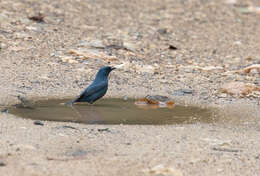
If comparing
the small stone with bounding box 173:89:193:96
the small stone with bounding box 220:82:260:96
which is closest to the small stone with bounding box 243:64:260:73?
the small stone with bounding box 220:82:260:96

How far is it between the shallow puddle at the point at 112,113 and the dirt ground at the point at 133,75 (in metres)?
0.32

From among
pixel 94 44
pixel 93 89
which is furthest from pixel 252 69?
pixel 93 89

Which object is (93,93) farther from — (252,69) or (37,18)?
(37,18)

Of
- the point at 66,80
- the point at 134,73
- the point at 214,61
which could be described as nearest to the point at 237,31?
the point at 214,61

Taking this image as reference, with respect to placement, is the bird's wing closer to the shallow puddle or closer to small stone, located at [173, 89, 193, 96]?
the shallow puddle

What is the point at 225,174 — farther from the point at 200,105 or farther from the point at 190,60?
the point at 190,60

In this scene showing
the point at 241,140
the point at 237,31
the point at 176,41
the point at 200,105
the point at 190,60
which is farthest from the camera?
the point at 237,31

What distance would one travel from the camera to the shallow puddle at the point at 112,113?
24.6 feet

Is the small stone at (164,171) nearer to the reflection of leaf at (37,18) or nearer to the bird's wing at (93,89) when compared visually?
the bird's wing at (93,89)

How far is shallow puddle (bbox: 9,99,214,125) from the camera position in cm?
750

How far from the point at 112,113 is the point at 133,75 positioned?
2520 mm

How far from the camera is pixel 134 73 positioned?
1054cm

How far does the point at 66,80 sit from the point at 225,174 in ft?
15.7

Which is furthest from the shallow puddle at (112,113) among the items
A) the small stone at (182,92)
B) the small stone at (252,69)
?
the small stone at (252,69)
